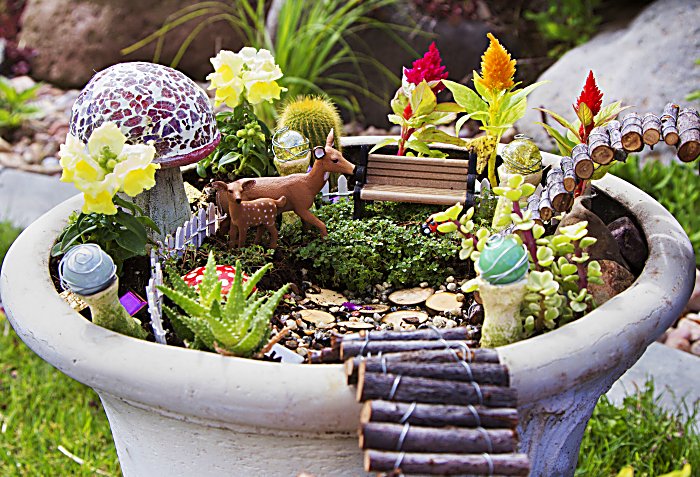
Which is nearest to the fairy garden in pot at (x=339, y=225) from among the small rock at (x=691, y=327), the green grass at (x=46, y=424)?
the green grass at (x=46, y=424)

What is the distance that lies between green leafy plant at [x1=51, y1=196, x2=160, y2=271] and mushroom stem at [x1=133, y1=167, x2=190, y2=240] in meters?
0.20

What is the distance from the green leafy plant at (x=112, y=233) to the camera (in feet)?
5.46

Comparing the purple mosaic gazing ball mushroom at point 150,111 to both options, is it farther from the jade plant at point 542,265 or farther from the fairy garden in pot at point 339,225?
the jade plant at point 542,265

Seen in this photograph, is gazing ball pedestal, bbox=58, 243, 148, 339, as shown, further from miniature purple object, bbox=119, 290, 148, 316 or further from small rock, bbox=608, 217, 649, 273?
small rock, bbox=608, 217, 649, 273

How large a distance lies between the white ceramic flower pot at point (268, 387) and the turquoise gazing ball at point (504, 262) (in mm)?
120

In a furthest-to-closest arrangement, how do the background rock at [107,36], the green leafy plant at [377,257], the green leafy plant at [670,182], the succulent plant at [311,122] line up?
the background rock at [107,36], the green leafy plant at [670,182], the succulent plant at [311,122], the green leafy plant at [377,257]

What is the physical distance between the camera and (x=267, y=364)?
1311mm

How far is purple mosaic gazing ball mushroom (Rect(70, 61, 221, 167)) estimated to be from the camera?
1725mm

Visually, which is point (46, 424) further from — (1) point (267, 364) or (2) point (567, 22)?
(2) point (567, 22)

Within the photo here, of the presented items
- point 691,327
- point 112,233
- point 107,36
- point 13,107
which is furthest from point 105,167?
point 107,36

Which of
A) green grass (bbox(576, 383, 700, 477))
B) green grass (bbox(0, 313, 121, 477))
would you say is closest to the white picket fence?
green grass (bbox(0, 313, 121, 477))

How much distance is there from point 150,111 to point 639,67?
10.2 feet

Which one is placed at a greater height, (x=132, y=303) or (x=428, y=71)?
(x=428, y=71)

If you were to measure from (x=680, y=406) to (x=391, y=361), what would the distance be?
5.52 feet
